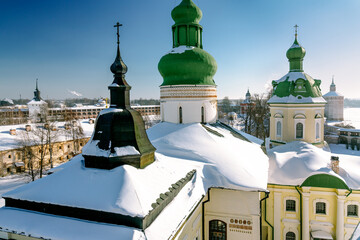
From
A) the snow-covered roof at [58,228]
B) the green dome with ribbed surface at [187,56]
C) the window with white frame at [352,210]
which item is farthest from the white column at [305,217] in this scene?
the snow-covered roof at [58,228]

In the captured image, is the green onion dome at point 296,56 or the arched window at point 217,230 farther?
the green onion dome at point 296,56

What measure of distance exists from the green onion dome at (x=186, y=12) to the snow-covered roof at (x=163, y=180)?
6.94 meters

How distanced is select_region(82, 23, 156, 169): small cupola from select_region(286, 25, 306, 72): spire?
1318cm

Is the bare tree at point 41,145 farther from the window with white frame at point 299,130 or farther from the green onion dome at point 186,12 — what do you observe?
the window with white frame at point 299,130

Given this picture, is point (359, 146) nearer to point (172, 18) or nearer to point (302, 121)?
point (302, 121)

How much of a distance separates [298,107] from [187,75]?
7648mm

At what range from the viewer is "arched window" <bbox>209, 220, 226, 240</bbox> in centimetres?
1012

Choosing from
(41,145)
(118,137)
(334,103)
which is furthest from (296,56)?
(334,103)

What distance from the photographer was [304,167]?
12422mm

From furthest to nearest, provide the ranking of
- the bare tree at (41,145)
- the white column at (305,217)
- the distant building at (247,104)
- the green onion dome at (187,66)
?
the distant building at (247,104) < the bare tree at (41,145) < the green onion dome at (187,66) < the white column at (305,217)

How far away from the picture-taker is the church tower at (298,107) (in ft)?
50.8

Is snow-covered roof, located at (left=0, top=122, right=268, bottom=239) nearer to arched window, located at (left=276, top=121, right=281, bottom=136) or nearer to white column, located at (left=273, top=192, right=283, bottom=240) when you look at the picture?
white column, located at (left=273, top=192, right=283, bottom=240)

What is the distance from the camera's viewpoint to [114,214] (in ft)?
18.5

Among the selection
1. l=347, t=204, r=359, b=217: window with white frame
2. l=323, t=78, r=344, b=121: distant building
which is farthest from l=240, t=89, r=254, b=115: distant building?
l=323, t=78, r=344, b=121: distant building
